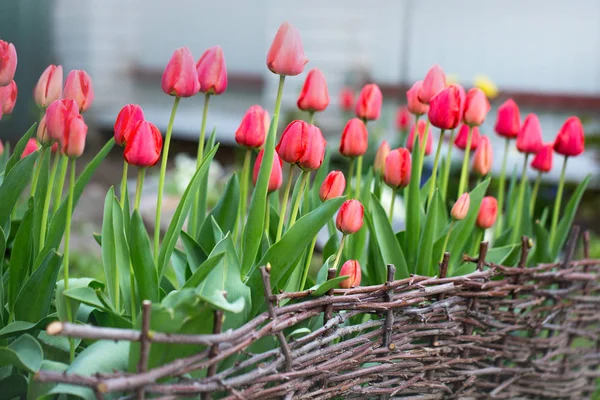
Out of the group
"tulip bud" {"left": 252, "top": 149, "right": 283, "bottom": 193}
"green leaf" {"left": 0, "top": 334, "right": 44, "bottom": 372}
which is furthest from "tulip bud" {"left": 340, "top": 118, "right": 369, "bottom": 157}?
"green leaf" {"left": 0, "top": 334, "right": 44, "bottom": 372}

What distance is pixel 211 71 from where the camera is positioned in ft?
3.09

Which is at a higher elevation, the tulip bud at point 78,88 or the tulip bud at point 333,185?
the tulip bud at point 78,88

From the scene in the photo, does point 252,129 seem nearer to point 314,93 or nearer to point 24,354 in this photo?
point 314,93

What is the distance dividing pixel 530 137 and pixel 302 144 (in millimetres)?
577

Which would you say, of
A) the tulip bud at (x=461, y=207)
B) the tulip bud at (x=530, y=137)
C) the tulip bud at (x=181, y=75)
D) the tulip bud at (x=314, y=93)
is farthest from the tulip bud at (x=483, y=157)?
the tulip bud at (x=181, y=75)

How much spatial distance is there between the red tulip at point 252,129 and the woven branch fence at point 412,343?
247 millimetres

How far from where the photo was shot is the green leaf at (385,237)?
107 cm

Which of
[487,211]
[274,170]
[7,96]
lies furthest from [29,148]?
[487,211]

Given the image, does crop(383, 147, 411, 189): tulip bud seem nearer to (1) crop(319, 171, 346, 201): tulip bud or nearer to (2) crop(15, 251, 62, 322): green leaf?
(1) crop(319, 171, 346, 201): tulip bud

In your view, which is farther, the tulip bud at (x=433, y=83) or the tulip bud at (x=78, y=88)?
the tulip bud at (x=433, y=83)

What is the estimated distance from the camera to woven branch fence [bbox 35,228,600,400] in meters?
0.73

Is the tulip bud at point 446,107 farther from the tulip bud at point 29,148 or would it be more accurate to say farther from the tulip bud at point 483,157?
the tulip bud at point 29,148

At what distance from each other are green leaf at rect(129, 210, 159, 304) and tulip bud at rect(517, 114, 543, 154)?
0.74 meters

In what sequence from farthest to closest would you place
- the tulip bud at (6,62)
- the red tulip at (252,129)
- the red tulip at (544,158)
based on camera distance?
the red tulip at (544,158)
the red tulip at (252,129)
the tulip bud at (6,62)
